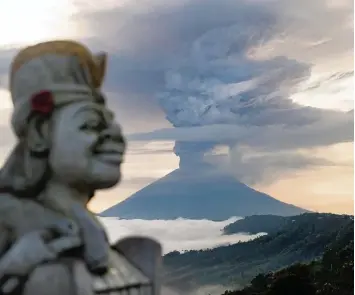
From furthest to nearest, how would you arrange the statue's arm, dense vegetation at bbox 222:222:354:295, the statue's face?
dense vegetation at bbox 222:222:354:295
the statue's face
the statue's arm

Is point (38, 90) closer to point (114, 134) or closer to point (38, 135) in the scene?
point (38, 135)

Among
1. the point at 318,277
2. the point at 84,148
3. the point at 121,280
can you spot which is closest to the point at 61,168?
the point at 84,148

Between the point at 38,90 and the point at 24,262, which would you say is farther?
the point at 38,90

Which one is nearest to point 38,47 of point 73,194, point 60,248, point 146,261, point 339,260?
point 73,194

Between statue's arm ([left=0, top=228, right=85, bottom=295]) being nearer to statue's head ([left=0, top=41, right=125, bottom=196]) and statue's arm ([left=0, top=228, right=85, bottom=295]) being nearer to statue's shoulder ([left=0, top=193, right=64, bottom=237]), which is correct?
statue's shoulder ([left=0, top=193, right=64, bottom=237])

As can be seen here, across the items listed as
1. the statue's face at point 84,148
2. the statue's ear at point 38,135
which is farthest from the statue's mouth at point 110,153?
the statue's ear at point 38,135

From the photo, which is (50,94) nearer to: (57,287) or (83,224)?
(83,224)

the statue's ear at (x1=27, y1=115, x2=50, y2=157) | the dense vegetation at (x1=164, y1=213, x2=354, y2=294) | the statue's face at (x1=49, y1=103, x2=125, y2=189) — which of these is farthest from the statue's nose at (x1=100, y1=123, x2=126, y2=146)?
the dense vegetation at (x1=164, y1=213, x2=354, y2=294)

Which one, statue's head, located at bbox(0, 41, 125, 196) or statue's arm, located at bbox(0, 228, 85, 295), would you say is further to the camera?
statue's head, located at bbox(0, 41, 125, 196)
